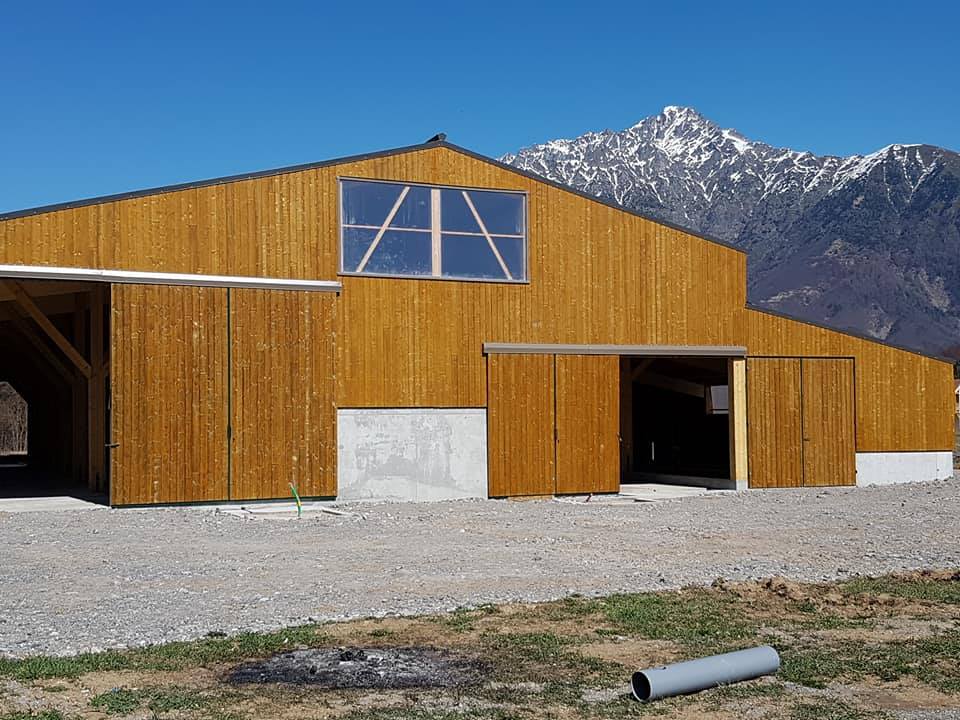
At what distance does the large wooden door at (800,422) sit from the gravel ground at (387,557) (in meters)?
3.92

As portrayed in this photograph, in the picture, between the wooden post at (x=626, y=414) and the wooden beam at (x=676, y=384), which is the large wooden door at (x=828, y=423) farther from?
the wooden post at (x=626, y=414)

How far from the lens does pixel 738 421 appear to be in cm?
2316

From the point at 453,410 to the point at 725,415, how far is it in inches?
393

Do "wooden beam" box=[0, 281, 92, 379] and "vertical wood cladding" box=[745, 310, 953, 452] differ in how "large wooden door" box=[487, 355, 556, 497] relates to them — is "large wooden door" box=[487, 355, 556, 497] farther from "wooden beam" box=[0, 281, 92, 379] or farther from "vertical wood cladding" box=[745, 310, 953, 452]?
"wooden beam" box=[0, 281, 92, 379]

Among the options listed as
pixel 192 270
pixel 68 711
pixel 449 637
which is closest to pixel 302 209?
pixel 192 270

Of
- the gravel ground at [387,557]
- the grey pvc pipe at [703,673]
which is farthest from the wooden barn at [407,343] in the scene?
the grey pvc pipe at [703,673]

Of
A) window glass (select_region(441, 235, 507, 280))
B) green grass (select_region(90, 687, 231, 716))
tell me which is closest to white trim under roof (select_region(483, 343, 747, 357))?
window glass (select_region(441, 235, 507, 280))

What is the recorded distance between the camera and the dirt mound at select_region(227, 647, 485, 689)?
22.3 feet

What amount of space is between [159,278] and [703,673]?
1351 centimetres

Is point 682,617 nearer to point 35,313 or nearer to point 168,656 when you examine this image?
point 168,656

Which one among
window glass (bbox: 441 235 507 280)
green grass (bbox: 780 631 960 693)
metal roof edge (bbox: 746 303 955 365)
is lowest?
green grass (bbox: 780 631 960 693)

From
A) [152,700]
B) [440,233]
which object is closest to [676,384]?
[440,233]

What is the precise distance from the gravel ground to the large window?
4333 millimetres

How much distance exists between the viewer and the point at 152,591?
10.2 meters
